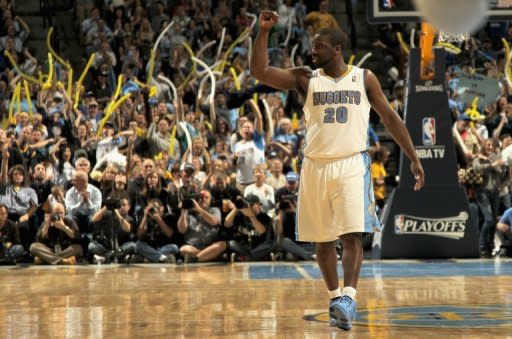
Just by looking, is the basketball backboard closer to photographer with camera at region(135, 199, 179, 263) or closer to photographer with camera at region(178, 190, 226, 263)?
photographer with camera at region(178, 190, 226, 263)

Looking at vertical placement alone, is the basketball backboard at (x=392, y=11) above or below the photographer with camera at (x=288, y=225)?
→ above

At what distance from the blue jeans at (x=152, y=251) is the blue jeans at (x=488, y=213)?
4.62 m

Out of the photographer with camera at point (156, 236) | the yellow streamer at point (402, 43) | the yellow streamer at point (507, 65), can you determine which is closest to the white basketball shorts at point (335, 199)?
the photographer with camera at point (156, 236)

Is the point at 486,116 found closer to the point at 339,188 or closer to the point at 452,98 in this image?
the point at 452,98

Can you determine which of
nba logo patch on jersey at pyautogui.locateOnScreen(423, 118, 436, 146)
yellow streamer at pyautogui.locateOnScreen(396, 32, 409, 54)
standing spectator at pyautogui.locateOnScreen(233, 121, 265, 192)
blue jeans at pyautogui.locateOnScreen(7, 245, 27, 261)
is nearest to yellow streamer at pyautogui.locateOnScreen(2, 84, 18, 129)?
blue jeans at pyautogui.locateOnScreen(7, 245, 27, 261)

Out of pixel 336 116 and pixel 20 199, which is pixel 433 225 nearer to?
pixel 20 199

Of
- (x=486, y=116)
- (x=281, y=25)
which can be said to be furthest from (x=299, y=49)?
(x=486, y=116)

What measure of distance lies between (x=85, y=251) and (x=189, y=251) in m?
1.62

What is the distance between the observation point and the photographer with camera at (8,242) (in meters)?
15.4

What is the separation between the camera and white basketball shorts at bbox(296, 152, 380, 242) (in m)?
7.67

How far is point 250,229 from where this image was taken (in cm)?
1548

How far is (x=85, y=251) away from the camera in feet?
51.4

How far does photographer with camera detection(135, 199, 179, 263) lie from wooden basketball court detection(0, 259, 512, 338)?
132 cm

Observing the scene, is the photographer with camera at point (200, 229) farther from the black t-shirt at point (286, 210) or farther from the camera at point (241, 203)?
the black t-shirt at point (286, 210)
